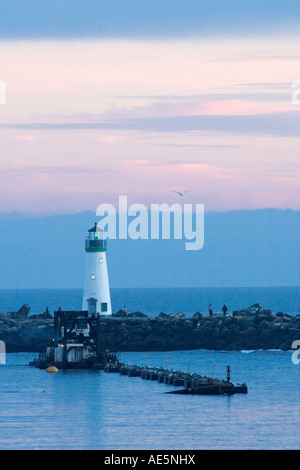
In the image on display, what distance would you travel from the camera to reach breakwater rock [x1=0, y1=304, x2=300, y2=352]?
3332 inches

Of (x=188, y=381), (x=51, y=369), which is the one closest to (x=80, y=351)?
(x=51, y=369)

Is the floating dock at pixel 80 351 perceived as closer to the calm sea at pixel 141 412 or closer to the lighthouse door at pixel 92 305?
the calm sea at pixel 141 412

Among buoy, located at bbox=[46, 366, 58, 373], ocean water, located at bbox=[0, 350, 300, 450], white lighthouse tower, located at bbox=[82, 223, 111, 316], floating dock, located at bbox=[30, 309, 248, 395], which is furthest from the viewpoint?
white lighthouse tower, located at bbox=[82, 223, 111, 316]

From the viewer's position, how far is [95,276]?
7931cm

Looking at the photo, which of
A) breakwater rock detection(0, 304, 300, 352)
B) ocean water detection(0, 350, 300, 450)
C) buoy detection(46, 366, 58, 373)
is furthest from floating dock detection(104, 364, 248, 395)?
breakwater rock detection(0, 304, 300, 352)

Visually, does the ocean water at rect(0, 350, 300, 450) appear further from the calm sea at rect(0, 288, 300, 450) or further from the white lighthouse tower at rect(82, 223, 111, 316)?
the white lighthouse tower at rect(82, 223, 111, 316)

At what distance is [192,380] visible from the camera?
63812 millimetres

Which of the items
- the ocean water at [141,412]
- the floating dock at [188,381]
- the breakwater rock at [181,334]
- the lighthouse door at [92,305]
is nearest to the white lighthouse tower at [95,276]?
the lighthouse door at [92,305]

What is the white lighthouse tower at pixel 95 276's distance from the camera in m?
79.4

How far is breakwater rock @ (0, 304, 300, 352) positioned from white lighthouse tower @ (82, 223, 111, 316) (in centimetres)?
426

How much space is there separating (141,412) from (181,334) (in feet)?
92.1

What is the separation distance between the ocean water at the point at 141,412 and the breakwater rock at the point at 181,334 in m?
6.70
